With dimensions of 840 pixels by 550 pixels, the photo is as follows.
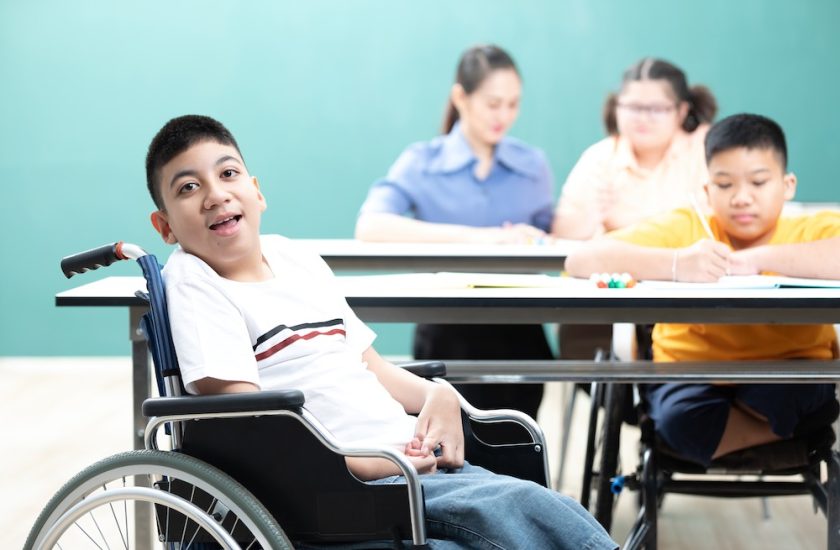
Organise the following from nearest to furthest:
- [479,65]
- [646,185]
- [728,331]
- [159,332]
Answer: [159,332] → [728,331] → [479,65] → [646,185]

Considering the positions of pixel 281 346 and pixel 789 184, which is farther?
pixel 789 184

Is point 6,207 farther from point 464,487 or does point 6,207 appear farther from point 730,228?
point 464,487

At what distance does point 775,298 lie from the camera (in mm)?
1823

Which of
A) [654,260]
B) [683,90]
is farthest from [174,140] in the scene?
[683,90]

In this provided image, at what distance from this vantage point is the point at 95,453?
133 inches

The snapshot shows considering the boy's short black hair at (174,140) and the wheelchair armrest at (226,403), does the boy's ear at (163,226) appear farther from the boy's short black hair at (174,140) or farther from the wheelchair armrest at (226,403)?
the wheelchair armrest at (226,403)

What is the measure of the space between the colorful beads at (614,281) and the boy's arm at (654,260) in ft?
0.28

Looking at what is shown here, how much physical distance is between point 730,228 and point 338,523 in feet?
4.08

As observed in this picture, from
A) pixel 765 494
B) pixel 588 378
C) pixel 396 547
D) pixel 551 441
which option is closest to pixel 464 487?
pixel 396 547

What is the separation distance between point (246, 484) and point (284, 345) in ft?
0.67

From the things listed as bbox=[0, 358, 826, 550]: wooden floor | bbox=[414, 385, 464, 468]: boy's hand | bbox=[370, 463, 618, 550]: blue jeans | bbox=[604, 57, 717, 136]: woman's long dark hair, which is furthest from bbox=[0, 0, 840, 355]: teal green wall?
bbox=[370, 463, 618, 550]: blue jeans

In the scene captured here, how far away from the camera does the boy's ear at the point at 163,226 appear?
1527 mm

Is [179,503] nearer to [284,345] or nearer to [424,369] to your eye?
[284,345]

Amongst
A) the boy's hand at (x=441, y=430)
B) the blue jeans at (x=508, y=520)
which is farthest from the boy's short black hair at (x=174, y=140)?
the blue jeans at (x=508, y=520)
